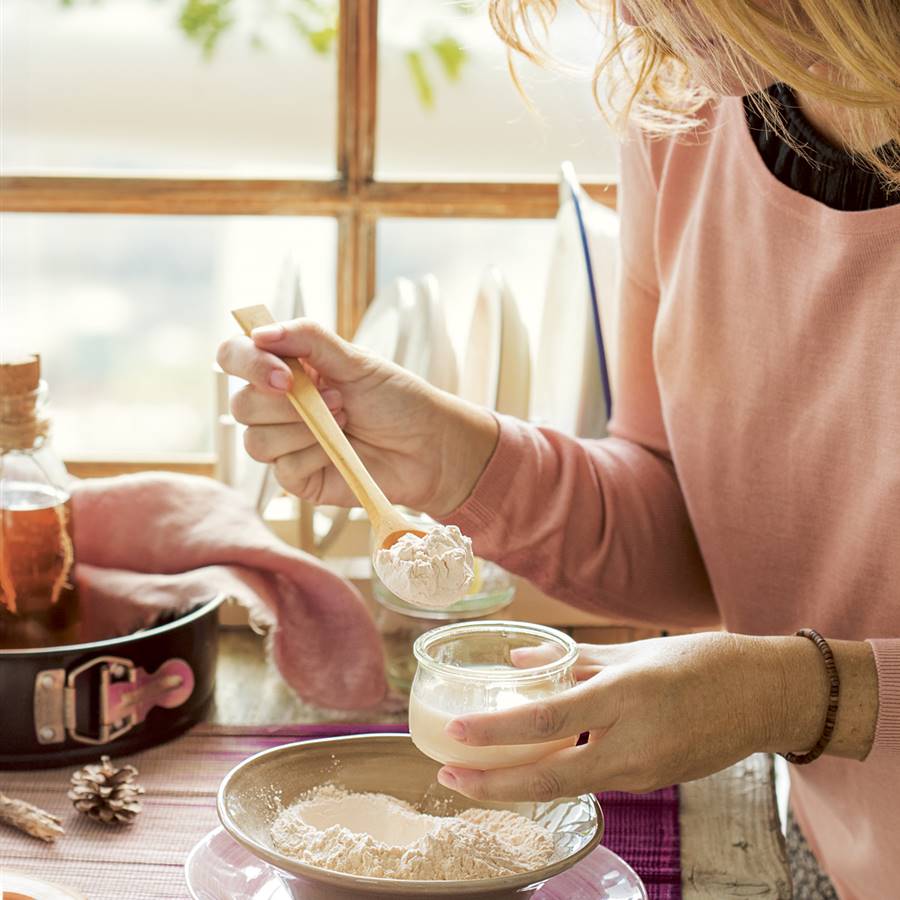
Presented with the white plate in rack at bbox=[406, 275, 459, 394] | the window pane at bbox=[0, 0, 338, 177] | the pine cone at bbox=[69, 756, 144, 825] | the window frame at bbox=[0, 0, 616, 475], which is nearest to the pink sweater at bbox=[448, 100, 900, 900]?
the white plate in rack at bbox=[406, 275, 459, 394]

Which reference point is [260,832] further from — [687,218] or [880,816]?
[687,218]

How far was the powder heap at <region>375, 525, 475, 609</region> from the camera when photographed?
0.85m

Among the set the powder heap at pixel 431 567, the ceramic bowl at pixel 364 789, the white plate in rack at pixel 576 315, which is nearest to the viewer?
the ceramic bowl at pixel 364 789

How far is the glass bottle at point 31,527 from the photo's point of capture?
111cm

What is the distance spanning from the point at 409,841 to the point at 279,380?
0.35 metres

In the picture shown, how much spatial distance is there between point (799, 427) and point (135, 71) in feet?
3.68

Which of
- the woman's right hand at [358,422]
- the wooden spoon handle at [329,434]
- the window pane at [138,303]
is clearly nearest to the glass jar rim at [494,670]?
the wooden spoon handle at [329,434]

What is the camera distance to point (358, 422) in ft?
3.46

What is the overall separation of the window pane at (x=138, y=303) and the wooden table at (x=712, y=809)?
540 mm

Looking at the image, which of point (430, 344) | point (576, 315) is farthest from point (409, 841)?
point (576, 315)

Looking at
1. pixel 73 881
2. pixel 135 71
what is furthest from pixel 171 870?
pixel 135 71

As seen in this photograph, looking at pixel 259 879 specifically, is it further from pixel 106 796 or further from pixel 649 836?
pixel 649 836

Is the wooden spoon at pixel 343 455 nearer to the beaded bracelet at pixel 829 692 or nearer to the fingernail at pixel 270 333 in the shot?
the fingernail at pixel 270 333

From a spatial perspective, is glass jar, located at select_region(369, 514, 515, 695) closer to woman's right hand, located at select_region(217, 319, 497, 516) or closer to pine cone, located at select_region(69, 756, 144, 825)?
woman's right hand, located at select_region(217, 319, 497, 516)
